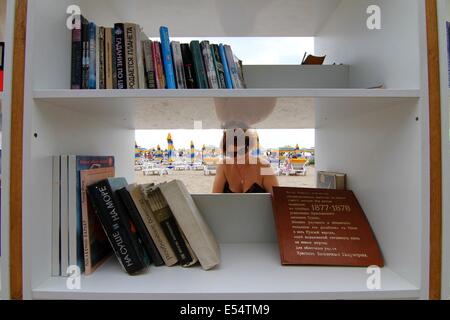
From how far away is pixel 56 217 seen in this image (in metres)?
0.68

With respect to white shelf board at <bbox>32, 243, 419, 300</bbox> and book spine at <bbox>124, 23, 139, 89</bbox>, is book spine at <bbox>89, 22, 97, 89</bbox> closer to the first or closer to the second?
book spine at <bbox>124, 23, 139, 89</bbox>

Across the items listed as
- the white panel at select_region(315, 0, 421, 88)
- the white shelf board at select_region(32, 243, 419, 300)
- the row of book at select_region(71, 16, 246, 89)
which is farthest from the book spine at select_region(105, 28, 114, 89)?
the white panel at select_region(315, 0, 421, 88)

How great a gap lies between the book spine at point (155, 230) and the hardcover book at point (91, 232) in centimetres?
12

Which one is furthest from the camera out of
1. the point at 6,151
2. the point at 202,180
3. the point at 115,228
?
the point at 202,180

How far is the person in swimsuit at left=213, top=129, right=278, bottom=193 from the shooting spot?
3.88 feet

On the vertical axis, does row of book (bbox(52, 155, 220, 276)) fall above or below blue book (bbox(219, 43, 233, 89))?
below

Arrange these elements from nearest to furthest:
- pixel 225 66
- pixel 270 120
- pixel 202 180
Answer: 1. pixel 225 66
2. pixel 270 120
3. pixel 202 180

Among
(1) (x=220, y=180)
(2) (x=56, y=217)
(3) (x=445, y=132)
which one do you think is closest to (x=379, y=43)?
(3) (x=445, y=132)

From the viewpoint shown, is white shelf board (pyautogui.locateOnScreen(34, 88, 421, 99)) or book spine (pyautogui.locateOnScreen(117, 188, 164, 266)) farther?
book spine (pyautogui.locateOnScreen(117, 188, 164, 266))

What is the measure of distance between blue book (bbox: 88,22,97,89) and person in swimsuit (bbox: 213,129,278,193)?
62 cm

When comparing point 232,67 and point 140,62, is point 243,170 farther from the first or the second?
point 140,62

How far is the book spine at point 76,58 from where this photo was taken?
2.46 ft

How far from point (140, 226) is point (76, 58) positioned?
511 mm

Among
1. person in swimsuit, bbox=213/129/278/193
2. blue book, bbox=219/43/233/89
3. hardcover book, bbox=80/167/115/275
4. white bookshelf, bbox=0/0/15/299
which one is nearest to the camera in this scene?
white bookshelf, bbox=0/0/15/299
